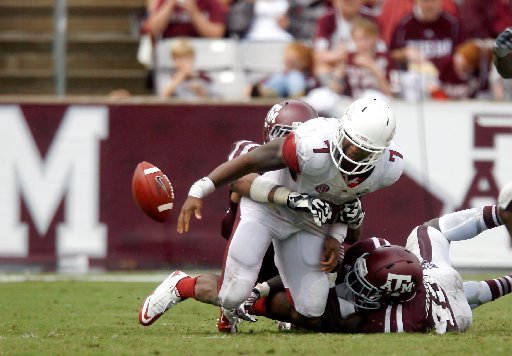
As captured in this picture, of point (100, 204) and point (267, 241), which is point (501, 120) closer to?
point (100, 204)

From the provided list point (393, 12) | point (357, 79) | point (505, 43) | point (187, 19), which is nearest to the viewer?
point (505, 43)

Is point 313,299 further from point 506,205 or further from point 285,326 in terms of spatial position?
point 506,205

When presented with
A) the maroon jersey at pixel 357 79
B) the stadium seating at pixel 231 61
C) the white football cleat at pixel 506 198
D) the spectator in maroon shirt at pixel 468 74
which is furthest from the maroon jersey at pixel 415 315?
the stadium seating at pixel 231 61

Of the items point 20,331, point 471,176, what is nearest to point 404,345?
point 20,331

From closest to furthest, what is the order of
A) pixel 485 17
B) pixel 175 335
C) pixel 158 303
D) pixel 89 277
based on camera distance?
pixel 175 335 < pixel 158 303 < pixel 89 277 < pixel 485 17

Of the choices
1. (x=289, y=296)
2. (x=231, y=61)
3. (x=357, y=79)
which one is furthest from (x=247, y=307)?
(x=231, y=61)

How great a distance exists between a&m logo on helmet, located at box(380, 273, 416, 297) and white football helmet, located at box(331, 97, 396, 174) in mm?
633

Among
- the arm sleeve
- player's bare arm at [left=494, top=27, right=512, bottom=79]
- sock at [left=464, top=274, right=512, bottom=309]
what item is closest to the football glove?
player's bare arm at [left=494, top=27, right=512, bottom=79]

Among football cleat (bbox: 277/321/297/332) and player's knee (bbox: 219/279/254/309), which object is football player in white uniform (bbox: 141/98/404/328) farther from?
football cleat (bbox: 277/321/297/332)

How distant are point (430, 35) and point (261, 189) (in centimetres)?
668

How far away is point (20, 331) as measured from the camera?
6.85 meters

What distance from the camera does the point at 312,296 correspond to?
6.65m

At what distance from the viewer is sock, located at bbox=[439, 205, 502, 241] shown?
7.05m

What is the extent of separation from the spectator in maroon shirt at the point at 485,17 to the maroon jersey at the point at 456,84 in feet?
2.41
